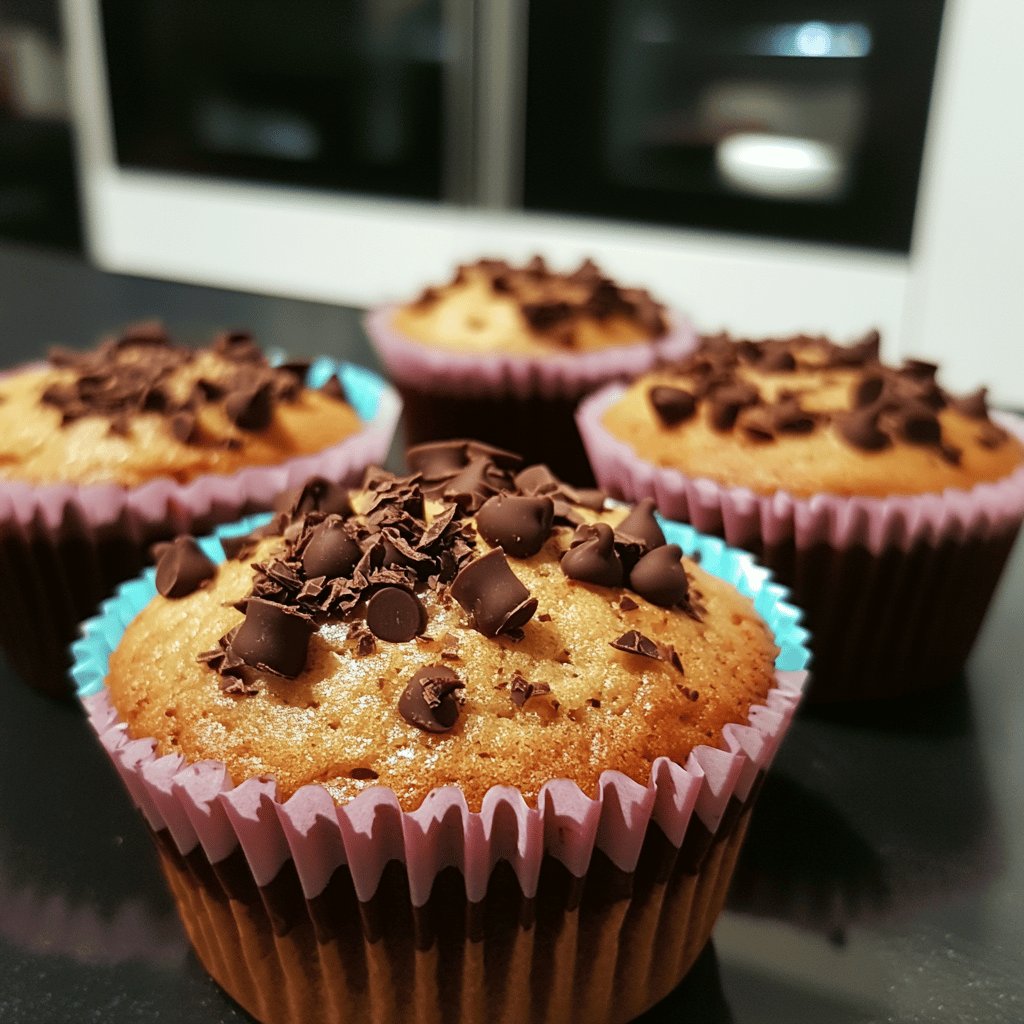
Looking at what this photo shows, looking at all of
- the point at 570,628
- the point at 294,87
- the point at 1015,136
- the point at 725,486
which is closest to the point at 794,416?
the point at 725,486

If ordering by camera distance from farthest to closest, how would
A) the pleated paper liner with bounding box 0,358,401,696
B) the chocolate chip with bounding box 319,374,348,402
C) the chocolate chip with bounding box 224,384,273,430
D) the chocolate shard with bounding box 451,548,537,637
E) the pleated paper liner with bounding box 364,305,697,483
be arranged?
the pleated paper liner with bounding box 364,305,697,483 < the chocolate chip with bounding box 319,374,348,402 < the chocolate chip with bounding box 224,384,273,430 < the pleated paper liner with bounding box 0,358,401,696 < the chocolate shard with bounding box 451,548,537,637

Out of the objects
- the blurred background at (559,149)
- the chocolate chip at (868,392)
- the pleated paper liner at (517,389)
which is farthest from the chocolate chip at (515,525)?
the blurred background at (559,149)

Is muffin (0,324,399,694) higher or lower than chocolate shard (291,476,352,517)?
lower

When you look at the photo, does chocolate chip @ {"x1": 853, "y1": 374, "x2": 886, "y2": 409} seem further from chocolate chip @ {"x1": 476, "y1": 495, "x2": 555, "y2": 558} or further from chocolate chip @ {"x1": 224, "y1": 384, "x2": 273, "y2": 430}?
chocolate chip @ {"x1": 224, "y1": 384, "x2": 273, "y2": 430}

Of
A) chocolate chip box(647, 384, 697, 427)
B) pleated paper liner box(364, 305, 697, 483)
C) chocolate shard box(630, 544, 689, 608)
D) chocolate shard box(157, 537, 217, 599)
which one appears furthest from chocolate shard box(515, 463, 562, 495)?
pleated paper liner box(364, 305, 697, 483)

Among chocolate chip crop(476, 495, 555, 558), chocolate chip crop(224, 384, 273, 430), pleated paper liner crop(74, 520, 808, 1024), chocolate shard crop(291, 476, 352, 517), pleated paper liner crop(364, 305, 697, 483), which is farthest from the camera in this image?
pleated paper liner crop(364, 305, 697, 483)

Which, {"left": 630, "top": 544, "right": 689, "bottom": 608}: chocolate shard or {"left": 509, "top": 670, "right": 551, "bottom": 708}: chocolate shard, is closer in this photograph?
{"left": 509, "top": 670, "right": 551, "bottom": 708}: chocolate shard
